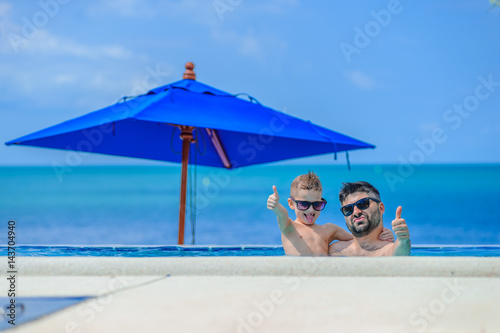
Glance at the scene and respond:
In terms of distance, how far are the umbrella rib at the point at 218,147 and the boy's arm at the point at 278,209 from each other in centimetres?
282

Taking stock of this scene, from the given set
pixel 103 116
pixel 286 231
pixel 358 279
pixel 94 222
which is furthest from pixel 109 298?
pixel 94 222

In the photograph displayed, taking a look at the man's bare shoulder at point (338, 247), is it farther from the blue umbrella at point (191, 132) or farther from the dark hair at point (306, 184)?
the blue umbrella at point (191, 132)

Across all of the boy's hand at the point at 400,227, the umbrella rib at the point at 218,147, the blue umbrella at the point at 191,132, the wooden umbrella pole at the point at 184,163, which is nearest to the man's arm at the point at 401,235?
the boy's hand at the point at 400,227

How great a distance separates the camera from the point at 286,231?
4.82m

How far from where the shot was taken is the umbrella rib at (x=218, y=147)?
7391 millimetres

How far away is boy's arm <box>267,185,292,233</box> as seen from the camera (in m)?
4.32

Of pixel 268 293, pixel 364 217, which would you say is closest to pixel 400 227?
pixel 364 217

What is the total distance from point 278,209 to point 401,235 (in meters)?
0.96

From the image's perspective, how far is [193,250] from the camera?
6.24 m

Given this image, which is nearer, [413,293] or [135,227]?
[413,293]

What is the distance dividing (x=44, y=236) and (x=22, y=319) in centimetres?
1905

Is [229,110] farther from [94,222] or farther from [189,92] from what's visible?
[94,222]

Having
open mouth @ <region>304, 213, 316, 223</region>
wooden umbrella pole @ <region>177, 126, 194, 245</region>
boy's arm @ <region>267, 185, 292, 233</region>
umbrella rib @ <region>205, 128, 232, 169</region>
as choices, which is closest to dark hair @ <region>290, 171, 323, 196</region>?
open mouth @ <region>304, 213, 316, 223</region>

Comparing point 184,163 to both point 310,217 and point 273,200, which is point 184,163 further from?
point 273,200
